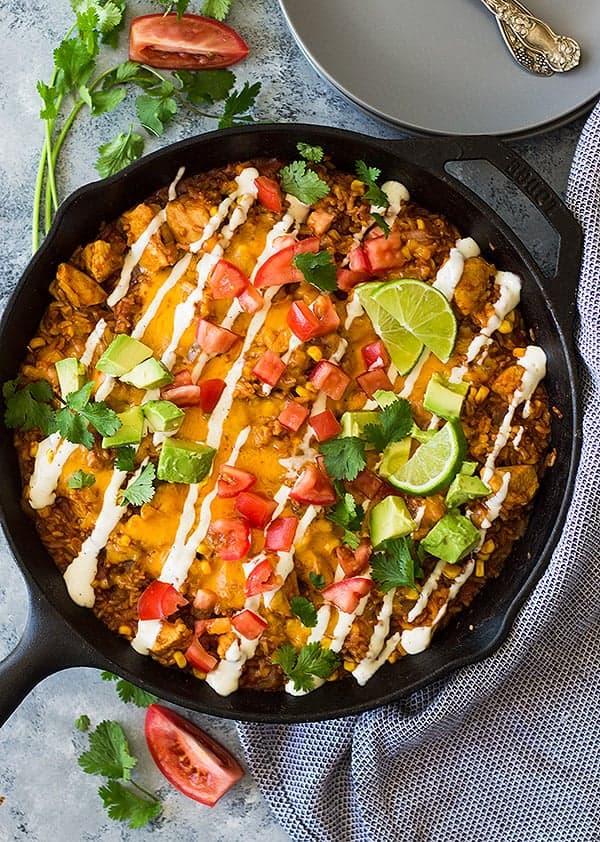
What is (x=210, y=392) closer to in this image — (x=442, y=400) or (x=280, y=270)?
(x=280, y=270)

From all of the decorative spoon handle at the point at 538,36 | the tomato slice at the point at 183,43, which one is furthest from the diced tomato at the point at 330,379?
the decorative spoon handle at the point at 538,36

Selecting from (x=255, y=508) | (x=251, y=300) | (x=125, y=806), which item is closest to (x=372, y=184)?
(x=251, y=300)

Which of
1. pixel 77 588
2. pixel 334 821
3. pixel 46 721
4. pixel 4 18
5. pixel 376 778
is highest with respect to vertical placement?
pixel 4 18

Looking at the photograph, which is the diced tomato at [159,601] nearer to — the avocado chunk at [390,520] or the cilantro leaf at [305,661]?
the cilantro leaf at [305,661]

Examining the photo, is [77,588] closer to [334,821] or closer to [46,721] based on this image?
[46,721]

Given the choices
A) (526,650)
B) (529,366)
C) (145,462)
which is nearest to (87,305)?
(145,462)

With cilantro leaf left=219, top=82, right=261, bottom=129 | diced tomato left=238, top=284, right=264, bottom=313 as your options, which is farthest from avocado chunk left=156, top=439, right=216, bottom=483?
cilantro leaf left=219, top=82, right=261, bottom=129
